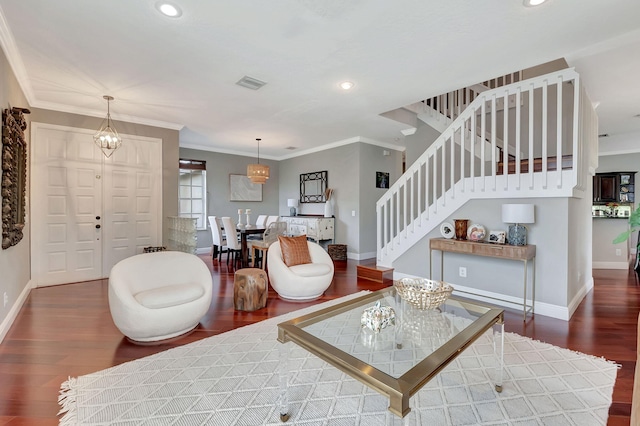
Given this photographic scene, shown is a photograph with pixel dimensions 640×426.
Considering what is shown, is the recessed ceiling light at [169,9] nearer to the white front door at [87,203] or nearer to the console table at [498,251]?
the white front door at [87,203]

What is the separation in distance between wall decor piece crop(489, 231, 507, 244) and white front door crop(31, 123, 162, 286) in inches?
209

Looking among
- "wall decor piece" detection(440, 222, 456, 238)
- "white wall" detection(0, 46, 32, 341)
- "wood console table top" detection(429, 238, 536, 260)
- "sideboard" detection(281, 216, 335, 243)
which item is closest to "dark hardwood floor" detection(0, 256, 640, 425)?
"white wall" detection(0, 46, 32, 341)

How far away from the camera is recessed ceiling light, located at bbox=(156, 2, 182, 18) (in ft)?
7.47

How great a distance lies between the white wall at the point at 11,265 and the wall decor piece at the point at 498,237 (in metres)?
5.08

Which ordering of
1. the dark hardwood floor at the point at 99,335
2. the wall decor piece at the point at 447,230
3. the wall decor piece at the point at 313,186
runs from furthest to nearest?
the wall decor piece at the point at 313,186
the wall decor piece at the point at 447,230
the dark hardwood floor at the point at 99,335

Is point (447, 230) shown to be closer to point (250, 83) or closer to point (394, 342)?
Result: point (394, 342)

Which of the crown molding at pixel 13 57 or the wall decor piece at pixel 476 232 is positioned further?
the wall decor piece at pixel 476 232

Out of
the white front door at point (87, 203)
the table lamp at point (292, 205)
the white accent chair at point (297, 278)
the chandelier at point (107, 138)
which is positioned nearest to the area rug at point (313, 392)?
the white accent chair at point (297, 278)

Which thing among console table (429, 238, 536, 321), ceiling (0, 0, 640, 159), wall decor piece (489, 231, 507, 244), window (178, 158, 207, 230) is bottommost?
console table (429, 238, 536, 321)

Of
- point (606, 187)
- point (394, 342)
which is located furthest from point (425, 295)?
point (606, 187)

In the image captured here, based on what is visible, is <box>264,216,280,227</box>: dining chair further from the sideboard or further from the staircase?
the staircase

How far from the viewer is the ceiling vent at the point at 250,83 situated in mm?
3596

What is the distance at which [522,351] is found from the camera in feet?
8.16

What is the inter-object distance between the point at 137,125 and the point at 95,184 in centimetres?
121
